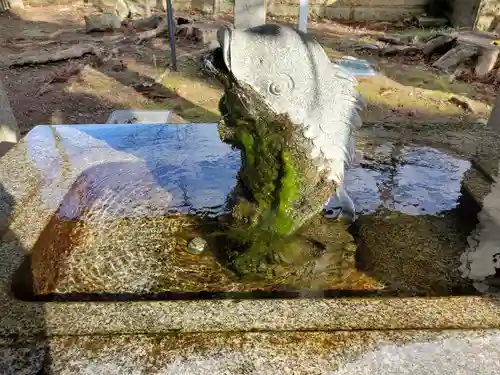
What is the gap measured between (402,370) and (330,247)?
83 cm

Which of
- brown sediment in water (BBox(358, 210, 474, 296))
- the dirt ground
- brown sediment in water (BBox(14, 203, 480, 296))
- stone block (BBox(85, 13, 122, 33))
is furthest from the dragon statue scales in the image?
stone block (BBox(85, 13, 122, 33))

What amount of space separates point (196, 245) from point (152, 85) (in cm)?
530

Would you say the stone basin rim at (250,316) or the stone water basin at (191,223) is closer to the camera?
the stone basin rim at (250,316)

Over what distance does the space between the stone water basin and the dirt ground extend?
2.88 metres

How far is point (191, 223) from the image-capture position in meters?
2.28

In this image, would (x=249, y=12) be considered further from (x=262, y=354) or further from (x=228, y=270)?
(x=262, y=354)

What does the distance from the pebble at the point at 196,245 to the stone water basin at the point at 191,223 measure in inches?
1.3

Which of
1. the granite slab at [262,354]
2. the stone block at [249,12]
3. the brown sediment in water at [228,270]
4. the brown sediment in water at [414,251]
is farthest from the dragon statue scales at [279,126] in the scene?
the stone block at [249,12]

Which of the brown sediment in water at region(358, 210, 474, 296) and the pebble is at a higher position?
the brown sediment in water at region(358, 210, 474, 296)

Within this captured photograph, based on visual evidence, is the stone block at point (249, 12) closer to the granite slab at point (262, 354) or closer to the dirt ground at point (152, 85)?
the dirt ground at point (152, 85)

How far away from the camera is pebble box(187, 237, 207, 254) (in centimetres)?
208

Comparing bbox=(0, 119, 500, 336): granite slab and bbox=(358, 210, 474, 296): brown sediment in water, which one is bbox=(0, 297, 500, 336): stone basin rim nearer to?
bbox=(0, 119, 500, 336): granite slab

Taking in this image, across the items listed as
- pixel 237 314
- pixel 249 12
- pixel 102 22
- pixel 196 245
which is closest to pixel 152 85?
pixel 249 12

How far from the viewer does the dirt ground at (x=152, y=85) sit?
5953 millimetres
